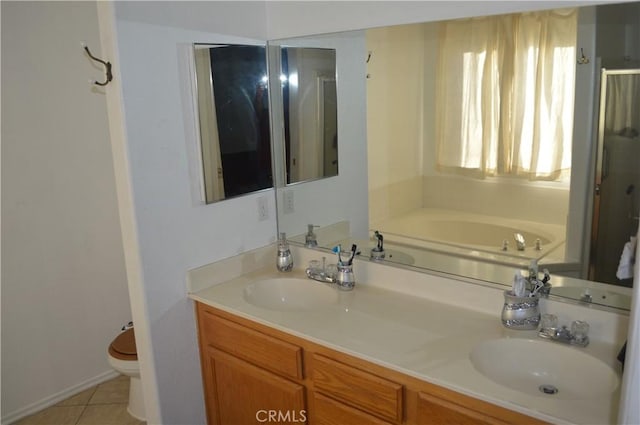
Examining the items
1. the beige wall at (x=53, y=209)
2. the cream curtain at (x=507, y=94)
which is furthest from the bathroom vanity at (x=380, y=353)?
the beige wall at (x=53, y=209)

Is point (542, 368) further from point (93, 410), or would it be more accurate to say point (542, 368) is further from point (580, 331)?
point (93, 410)

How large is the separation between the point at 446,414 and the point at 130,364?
1608 millimetres

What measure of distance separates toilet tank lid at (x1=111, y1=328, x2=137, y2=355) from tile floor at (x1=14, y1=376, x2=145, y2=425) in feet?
1.28

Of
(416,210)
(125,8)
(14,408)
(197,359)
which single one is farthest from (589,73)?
(14,408)

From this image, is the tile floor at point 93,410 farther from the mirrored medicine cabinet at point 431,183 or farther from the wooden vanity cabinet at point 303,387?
the mirrored medicine cabinet at point 431,183

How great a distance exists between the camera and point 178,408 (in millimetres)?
2275

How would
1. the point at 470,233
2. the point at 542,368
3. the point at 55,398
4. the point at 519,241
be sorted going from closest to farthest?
1. the point at 542,368
2. the point at 519,241
3. the point at 470,233
4. the point at 55,398

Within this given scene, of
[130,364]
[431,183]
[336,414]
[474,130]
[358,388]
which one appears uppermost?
[474,130]

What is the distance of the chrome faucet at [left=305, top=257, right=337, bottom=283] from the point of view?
2.25 m

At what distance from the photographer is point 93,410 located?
9.30ft

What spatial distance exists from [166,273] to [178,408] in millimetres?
597

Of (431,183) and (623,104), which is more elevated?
(623,104)

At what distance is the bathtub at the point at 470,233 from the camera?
1.86 meters

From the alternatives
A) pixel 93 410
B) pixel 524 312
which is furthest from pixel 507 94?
pixel 93 410
